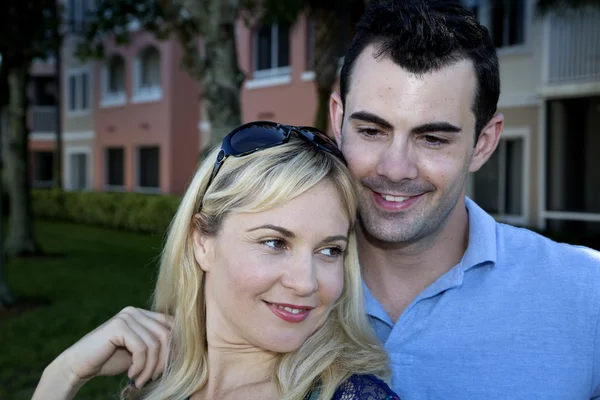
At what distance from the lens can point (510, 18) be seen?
46.9 feet

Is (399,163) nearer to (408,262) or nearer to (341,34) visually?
(408,262)

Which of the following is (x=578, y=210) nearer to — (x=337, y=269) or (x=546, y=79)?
(x=546, y=79)

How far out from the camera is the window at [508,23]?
14.1 meters

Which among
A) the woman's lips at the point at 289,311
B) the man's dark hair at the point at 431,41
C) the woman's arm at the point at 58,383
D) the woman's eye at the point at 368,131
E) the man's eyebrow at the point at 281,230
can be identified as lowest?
the woman's arm at the point at 58,383

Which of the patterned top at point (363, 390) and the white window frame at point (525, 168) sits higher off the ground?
the white window frame at point (525, 168)

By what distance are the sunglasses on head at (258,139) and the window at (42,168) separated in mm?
37673

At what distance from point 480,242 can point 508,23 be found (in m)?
12.8

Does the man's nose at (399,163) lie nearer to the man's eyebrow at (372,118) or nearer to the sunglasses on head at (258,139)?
the man's eyebrow at (372,118)

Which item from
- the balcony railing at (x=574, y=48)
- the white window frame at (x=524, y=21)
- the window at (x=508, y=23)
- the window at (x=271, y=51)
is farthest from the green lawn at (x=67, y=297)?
the balcony railing at (x=574, y=48)

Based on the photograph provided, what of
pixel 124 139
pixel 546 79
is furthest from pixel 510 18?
pixel 124 139

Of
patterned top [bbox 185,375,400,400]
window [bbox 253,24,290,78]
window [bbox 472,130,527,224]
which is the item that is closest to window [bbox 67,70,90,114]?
window [bbox 253,24,290,78]

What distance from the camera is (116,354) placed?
8.39 feet

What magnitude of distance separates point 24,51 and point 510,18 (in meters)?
9.28

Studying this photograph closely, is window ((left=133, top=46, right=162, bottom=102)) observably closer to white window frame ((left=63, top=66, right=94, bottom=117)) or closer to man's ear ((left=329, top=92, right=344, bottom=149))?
white window frame ((left=63, top=66, right=94, bottom=117))
